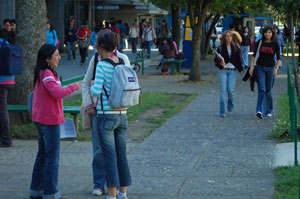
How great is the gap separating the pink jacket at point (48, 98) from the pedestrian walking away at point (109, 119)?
14.8 inches

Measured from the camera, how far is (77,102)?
1348 cm

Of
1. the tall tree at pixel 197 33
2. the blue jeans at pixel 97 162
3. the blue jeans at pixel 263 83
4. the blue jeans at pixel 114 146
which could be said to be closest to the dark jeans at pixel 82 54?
the tall tree at pixel 197 33

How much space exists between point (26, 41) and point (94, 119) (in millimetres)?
4438

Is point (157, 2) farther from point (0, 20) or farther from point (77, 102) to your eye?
point (77, 102)

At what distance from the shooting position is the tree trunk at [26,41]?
988 centimetres

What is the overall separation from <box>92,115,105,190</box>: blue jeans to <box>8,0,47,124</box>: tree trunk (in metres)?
4.08

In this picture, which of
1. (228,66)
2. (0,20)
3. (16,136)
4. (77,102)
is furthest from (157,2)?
(16,136)

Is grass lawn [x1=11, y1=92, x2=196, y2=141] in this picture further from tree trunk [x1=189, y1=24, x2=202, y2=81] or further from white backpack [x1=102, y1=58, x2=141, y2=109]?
white backpack [x1=102, y1=58, x2=141, y2=109]

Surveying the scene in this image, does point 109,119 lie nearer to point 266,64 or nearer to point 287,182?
point 287,182

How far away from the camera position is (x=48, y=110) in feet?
19.4

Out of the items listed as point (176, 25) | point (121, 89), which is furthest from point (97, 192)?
point (176, 25)

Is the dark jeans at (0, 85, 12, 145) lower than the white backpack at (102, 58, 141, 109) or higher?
lower

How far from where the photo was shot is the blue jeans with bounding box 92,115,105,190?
19.3ft

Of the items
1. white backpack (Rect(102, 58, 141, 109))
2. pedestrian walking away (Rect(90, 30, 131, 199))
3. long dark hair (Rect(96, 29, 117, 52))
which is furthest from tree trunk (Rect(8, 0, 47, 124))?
white backpack (Rect(102, 58, 141, 109))
